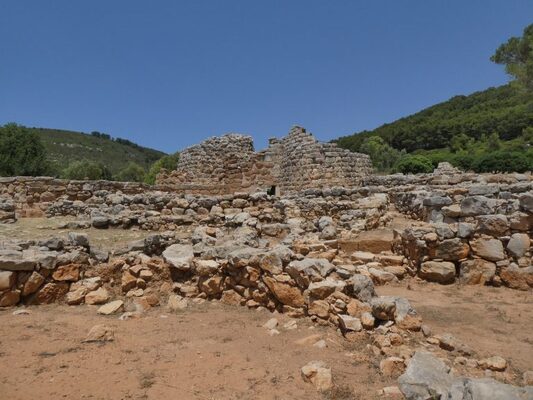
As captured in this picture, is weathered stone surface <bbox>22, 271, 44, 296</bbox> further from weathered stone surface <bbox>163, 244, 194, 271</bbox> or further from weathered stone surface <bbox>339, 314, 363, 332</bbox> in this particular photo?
weathered stone surface <bbox>339, 314, 363, 332</bbox>

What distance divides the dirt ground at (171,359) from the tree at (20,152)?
27107 millimetres

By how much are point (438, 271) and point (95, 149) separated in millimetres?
79507

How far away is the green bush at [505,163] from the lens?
2416cm

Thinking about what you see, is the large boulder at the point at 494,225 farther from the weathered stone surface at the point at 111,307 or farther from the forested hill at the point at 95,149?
the forested hill at the point at 95,149

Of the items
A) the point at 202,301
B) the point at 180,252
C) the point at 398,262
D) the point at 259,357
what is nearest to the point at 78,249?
the point at 180,252

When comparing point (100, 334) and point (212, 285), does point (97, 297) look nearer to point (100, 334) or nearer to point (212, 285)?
point (100, 334)

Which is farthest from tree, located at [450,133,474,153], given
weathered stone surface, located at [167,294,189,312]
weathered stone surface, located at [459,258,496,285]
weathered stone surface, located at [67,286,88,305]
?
weathered stone surface, located at [67,286,88,305]

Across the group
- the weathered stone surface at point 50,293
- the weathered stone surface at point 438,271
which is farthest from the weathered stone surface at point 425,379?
the weathered stone surface at point 50,293

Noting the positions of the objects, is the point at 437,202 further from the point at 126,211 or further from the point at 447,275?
the point at 126,211

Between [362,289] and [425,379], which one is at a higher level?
[362,289]

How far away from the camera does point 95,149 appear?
76.4 m

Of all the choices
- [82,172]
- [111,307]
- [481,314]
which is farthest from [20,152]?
[481,314]

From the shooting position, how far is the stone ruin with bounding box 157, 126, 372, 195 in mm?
14039

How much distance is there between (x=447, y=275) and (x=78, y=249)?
5615 mm
